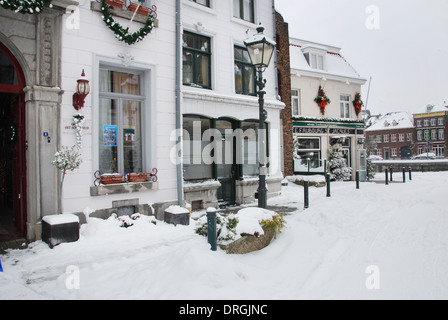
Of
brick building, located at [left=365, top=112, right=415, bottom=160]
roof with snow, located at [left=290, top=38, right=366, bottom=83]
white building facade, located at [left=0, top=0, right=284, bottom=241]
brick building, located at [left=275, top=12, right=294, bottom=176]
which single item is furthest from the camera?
brick building, located at [left=365, top=112, right=415, bottom=160]

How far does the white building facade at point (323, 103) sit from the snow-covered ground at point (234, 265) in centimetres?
1148

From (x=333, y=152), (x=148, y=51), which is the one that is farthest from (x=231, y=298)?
(x=333, y=152)

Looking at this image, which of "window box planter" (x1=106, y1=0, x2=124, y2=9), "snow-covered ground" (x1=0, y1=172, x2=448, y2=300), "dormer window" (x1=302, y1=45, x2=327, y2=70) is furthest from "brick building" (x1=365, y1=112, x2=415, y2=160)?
"window box planter" (x1=106, y1=0, x2=124, y2=9)

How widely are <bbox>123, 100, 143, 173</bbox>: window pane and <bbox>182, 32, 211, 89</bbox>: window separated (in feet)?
8.38

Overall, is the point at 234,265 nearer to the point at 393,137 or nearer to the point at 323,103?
the point at 323,103

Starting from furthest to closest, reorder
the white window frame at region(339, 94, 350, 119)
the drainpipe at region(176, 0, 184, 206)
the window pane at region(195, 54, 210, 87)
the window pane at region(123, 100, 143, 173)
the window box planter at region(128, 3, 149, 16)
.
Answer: the white window frame at region(339, 94, 350, 119) < the window pane at region(195, 54, 210, 87) < the drainpipe at region(176, 0, 184, 206) < the window pane at region(123, 100, 143, 173) < the window box planter at region(128, 3, 149, 16)

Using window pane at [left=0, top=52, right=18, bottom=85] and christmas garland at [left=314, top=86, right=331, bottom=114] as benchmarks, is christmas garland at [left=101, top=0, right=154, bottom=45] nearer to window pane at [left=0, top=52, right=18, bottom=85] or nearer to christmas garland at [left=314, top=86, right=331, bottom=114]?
window pane at [left=0, top=52, right=18, bottom=85]

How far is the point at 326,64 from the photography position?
2156 cm

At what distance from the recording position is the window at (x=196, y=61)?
10.1 meters

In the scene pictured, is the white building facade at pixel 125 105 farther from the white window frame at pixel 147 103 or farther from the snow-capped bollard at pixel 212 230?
the snow-capped bollard at pixel 212 230

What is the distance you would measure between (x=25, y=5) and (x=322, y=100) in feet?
57.4

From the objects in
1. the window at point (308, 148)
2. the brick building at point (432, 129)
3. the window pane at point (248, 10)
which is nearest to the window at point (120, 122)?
the window pane at point (248, 10)

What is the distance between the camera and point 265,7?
12297 millimetres

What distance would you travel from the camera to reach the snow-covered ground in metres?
4.23
